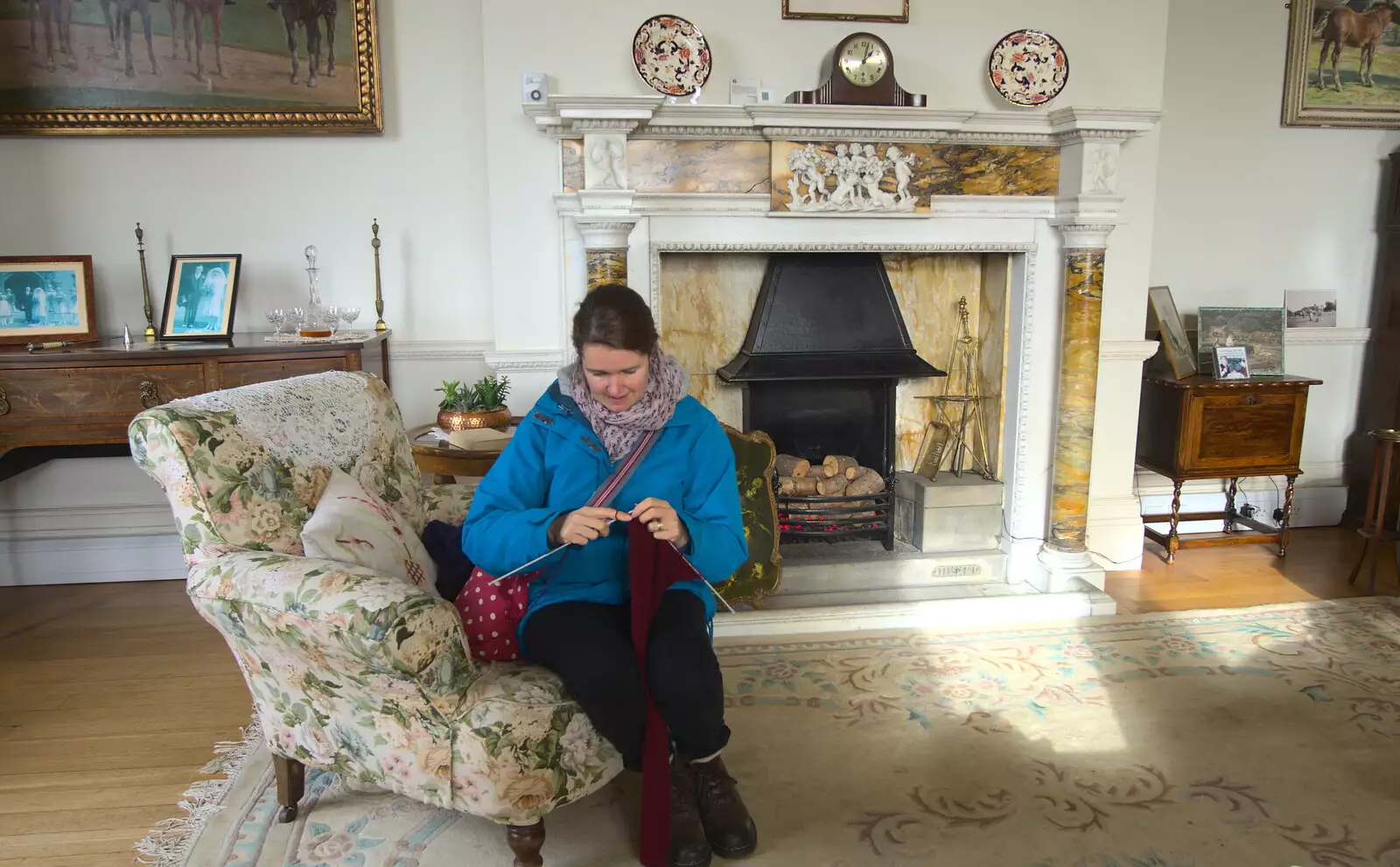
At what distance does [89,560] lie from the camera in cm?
336

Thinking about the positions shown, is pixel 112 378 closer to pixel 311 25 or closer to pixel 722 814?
A: pixel 311 25

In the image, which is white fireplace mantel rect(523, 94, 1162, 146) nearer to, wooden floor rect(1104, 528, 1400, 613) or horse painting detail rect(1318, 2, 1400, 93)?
horse painting detail rect(1318, 2, 1400, 93)

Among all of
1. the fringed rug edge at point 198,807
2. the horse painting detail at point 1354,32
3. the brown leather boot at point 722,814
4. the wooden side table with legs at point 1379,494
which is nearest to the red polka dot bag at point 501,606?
the brown leather boot at point 722,814

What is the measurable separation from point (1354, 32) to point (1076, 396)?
2157 millimetres

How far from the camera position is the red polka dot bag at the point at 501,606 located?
5.86ft

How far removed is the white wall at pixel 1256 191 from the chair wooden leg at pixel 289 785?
11.3ft

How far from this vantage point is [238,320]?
3309 millimetres

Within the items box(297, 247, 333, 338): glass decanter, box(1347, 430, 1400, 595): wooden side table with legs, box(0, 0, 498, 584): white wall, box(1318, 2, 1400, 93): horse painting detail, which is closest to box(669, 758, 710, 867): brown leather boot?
box(297, 247, 333, 338): glass decanter

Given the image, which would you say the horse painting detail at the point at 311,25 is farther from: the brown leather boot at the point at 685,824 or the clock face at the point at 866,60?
the brown leather boot at the point at 685,824

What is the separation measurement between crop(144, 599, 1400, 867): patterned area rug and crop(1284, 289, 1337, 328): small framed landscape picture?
1610 millimetres

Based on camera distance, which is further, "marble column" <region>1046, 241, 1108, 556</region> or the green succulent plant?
"marble column" <region>1046, 241, 1108, 556</region>

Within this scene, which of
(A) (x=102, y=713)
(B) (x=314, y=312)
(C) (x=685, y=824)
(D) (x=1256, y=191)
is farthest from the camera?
(D) (x=1256, y=191)

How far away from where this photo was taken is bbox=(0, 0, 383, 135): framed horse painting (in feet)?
10.0

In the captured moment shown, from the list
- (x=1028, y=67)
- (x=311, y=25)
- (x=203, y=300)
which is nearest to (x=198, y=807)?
(x=203, y=300)
